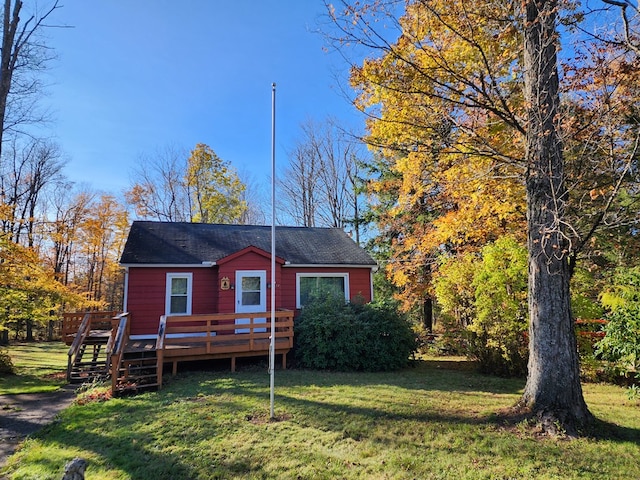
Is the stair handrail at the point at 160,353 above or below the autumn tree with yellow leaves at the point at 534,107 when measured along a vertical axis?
below

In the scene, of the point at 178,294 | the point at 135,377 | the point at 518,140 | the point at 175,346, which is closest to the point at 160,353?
the point at 135,377

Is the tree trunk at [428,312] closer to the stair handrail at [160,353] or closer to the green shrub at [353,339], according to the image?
the green shrub at [353,339]

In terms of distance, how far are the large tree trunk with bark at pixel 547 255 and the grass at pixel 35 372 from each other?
11.0 metres

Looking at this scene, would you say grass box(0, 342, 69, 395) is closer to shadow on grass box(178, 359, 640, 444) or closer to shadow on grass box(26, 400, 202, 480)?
shadow on grass box(26, 400, 202, 480)

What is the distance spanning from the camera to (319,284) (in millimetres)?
12328

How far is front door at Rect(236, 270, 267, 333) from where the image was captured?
11133 millimetres

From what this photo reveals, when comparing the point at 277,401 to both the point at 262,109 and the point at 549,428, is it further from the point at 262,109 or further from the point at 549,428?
the point at 262,109

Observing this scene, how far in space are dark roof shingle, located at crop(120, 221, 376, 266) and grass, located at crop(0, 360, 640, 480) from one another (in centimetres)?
525

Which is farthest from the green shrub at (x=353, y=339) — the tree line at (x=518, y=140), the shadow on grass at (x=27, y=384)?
the shadow on grass at (x=27, y=384)

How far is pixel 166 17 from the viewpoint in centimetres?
902

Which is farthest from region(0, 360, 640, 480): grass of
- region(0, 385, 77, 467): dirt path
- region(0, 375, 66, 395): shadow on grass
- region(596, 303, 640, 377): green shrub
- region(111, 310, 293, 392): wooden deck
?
region(0, 375, 66, 395): shadow on grass

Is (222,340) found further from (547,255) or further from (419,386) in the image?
(547,255)

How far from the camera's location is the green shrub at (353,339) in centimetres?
937

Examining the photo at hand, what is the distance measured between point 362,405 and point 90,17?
11830 millimetres
